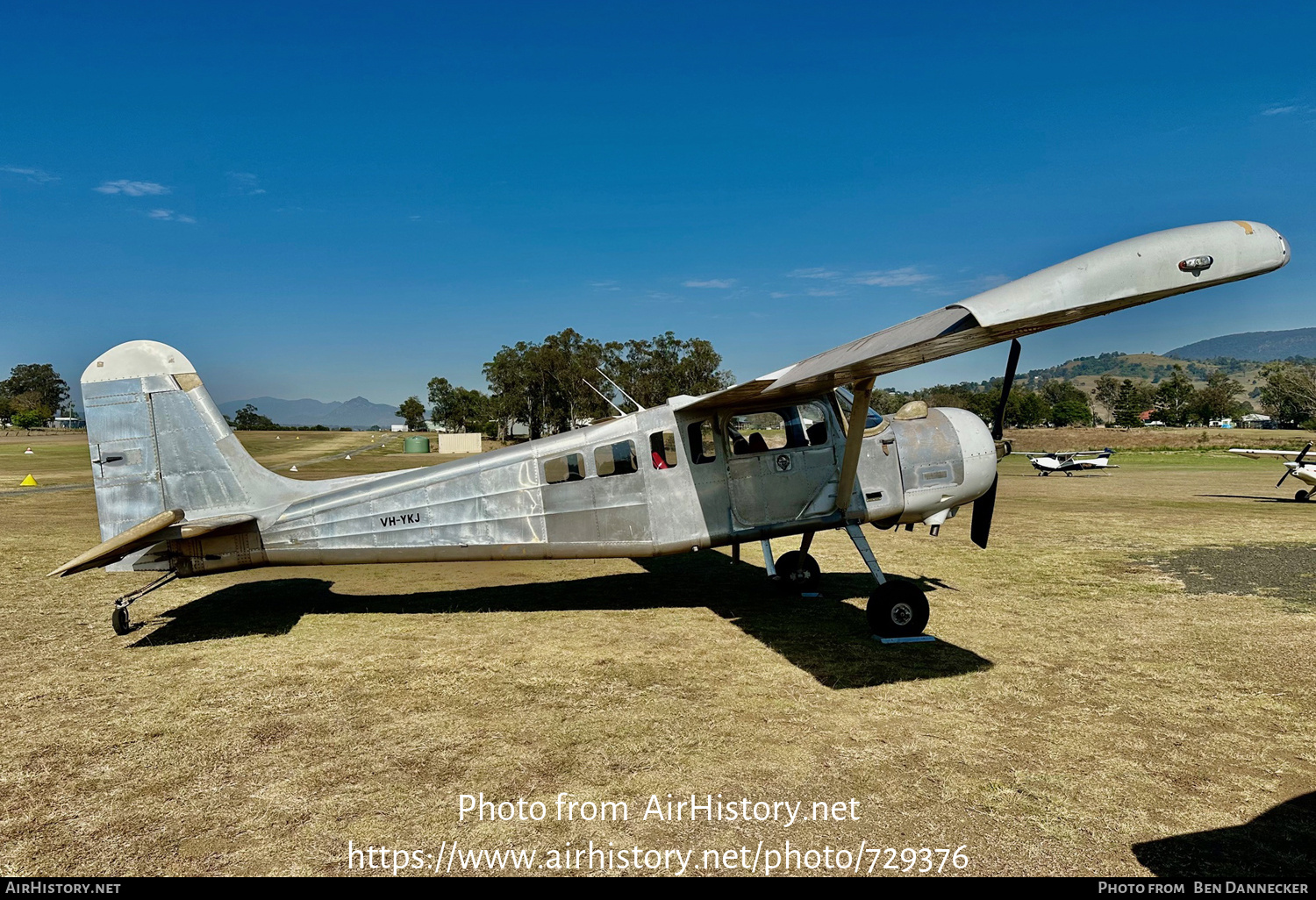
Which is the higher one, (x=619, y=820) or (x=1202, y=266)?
(x=1202, y=266)

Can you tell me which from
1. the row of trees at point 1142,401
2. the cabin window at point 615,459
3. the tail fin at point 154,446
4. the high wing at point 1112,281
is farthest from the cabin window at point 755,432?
the row of trees at point 1142,401

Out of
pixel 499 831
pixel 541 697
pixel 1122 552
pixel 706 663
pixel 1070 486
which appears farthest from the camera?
pixel 1070 486

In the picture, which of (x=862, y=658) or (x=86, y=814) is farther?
(x=862, y=658)

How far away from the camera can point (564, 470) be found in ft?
25.3

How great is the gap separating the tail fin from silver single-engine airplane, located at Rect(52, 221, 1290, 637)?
0.06ft

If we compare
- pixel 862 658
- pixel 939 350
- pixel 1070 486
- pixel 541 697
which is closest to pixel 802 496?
pixel 862 658

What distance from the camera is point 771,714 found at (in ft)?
17.4

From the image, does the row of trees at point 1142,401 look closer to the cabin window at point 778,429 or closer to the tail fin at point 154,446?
the cabin window at point 778,429

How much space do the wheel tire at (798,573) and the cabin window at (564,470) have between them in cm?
363

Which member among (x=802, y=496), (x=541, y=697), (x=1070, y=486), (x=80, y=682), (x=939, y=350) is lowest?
(x=1070, y=486)

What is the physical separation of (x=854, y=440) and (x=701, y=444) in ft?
5.73

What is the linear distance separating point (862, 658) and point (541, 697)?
125 inches

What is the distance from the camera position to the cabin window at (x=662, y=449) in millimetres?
7805

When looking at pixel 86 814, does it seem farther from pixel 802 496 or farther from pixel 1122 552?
pixel 1122 552
